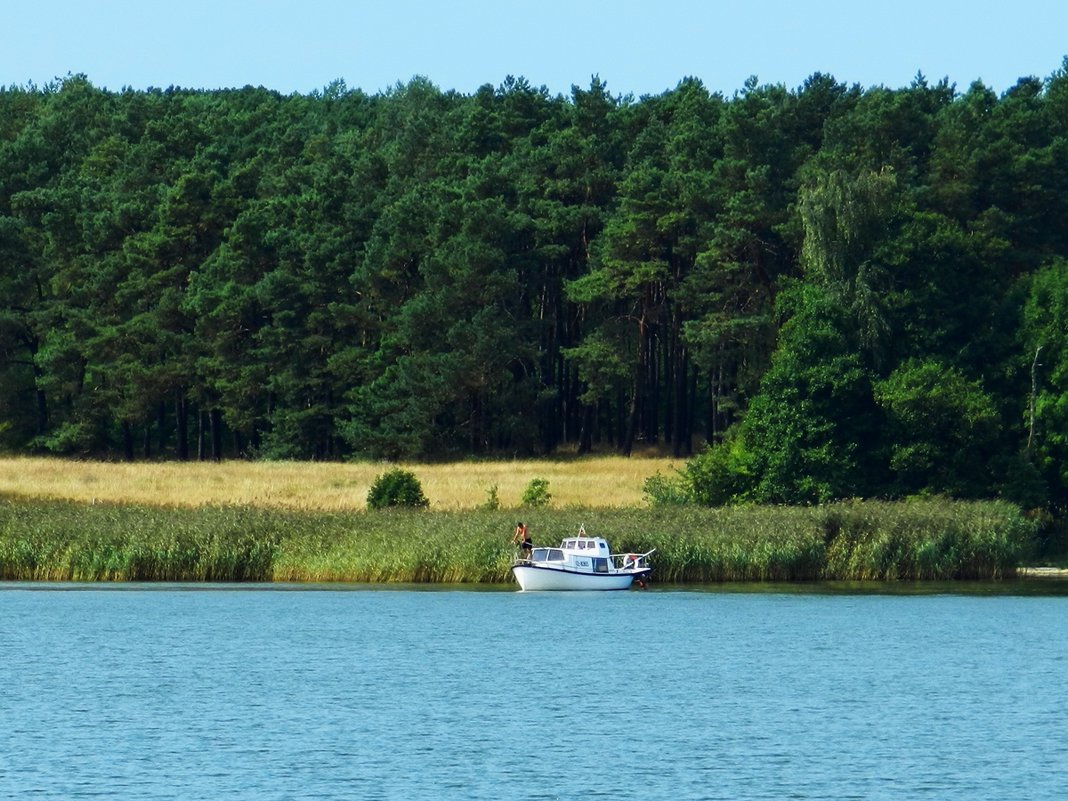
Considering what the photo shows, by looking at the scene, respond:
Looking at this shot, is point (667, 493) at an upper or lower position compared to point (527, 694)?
upper

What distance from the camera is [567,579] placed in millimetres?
61344

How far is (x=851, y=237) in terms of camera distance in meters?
80.8

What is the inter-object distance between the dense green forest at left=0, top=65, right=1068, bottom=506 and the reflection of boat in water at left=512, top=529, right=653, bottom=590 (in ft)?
51.1

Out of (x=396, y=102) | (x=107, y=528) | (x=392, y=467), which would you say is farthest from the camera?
(x=396, y=102)

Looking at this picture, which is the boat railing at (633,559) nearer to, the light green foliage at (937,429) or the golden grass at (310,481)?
the golden grass at (310,481)

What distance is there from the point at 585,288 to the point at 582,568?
43.8 m

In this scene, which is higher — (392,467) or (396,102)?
(396,102)

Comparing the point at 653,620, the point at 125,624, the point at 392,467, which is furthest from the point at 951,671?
the point at 392,467

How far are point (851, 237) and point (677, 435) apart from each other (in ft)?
84.3

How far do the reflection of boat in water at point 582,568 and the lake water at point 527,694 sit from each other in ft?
2.60

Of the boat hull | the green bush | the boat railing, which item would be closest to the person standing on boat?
the boat hull

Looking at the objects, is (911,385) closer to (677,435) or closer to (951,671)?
(677,435)

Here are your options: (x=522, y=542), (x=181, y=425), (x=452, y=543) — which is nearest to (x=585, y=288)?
(x=181, y=425)

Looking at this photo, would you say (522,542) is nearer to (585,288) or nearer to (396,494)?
(396,494)
